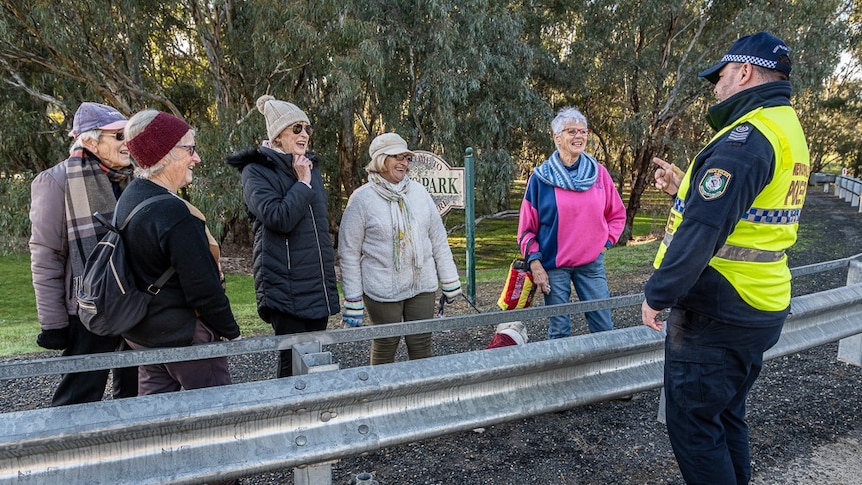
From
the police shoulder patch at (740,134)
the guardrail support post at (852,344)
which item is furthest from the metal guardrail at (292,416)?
the guardrail support post at (852,344)

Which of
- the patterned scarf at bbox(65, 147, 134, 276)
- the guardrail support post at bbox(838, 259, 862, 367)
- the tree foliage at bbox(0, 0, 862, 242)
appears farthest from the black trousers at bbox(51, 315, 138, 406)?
the tree foliage at bbox(0, 0, 862, 242)

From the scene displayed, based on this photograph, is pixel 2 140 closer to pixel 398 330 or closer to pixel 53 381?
pixel 53 381

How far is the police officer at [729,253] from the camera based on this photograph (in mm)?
2133

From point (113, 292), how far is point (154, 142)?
0.60 m

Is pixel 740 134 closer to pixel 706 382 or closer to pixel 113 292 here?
pixel 706 382

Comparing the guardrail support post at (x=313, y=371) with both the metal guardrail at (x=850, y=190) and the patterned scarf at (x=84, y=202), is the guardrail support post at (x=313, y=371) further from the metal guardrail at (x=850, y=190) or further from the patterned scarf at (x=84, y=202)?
the metal guardrail at (x=850, y=190)

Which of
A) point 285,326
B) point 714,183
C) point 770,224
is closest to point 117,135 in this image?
point 285,326

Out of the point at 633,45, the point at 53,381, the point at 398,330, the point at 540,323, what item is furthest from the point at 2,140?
the point at 633,45

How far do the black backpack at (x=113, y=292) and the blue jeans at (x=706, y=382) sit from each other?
6.61ft

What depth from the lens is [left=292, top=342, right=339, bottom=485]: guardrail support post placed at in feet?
6.37

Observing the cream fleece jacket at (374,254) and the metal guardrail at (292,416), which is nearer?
the metal guardrail at (292,416)

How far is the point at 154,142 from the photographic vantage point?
2477 mm

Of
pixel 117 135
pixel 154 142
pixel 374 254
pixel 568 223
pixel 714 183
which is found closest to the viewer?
pixel 714 183

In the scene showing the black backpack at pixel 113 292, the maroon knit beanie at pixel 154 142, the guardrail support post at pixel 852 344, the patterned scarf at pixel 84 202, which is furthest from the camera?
the guardrail support post at pixel 852 344
